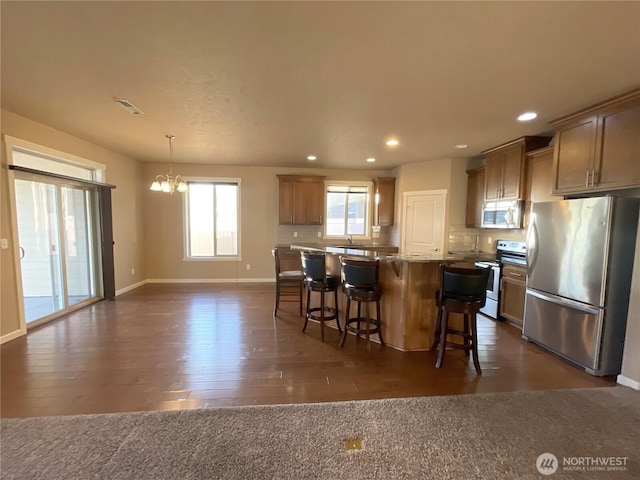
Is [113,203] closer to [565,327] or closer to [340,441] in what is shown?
[340,441]

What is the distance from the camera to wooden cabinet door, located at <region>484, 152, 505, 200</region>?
425 cm

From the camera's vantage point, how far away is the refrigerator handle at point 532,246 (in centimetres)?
319

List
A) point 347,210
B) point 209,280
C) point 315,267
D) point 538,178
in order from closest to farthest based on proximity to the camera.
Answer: point 315,267 < point 538,178 < point 209,280 < point 347,210

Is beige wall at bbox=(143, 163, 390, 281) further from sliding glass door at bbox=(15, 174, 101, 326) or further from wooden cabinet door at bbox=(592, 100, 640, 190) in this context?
wooden cabinet door at bbox=(592, 100, 640, 190)

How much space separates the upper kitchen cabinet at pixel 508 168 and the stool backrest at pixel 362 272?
2.57 metres

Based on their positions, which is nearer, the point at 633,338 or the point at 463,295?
the point at 633,338

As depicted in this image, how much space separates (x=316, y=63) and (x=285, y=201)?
4.16 meters

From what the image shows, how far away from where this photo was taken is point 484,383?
2.46 metres

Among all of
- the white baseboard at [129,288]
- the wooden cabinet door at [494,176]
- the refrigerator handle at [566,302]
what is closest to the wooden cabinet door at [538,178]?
the wooden cabinet door at [494,176]

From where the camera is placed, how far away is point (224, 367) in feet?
8.77

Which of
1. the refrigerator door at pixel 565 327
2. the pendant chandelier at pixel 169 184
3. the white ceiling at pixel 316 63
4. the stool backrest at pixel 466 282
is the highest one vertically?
the white ceiling at pixel 316 63

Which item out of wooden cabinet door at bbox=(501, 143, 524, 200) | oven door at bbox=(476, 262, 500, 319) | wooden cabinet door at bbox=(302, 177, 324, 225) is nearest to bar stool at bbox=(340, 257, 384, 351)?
oven door at bbox=(476, 262, 500, 319)

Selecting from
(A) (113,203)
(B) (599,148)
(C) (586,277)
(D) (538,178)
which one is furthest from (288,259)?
(B) (599,148)

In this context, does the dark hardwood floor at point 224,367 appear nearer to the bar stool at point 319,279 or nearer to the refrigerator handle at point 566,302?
the bar stool at point 319,279
